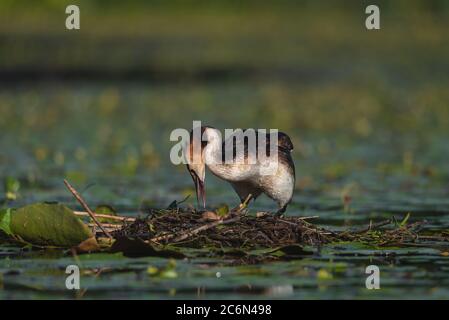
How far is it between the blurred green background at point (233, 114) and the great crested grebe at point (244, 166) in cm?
91

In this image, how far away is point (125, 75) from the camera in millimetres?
29328

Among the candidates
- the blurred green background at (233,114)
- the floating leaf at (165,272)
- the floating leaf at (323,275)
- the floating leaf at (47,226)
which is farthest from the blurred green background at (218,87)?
the floating leaf at (323,275)

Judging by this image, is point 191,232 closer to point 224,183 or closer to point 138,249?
point 138,249

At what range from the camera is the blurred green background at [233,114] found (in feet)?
31.1

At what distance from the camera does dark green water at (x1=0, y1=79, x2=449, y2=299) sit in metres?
9.01

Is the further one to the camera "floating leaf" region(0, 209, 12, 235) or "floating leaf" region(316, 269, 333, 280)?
"floating leaf" region(0, 209, 12, 235)

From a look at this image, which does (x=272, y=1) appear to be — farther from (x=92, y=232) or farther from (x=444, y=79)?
(x=92, y=232)

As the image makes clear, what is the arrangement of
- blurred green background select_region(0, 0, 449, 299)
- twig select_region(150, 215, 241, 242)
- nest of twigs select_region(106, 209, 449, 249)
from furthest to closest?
nest of twigs select_region(106, 209, 449, 249) < twig select_region(150, 215, 241, 242) < blurred green background select_region(0, 0, 449, 299)

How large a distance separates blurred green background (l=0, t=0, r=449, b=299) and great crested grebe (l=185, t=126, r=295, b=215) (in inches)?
35.8

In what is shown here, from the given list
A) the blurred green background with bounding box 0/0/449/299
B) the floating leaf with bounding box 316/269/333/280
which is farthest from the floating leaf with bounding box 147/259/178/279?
the floating leaf with bounding box 316/269/333/280

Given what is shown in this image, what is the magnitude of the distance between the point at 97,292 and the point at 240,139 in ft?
10.3

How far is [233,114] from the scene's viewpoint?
22.0 m

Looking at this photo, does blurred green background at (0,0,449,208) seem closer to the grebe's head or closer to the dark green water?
the dark green water
